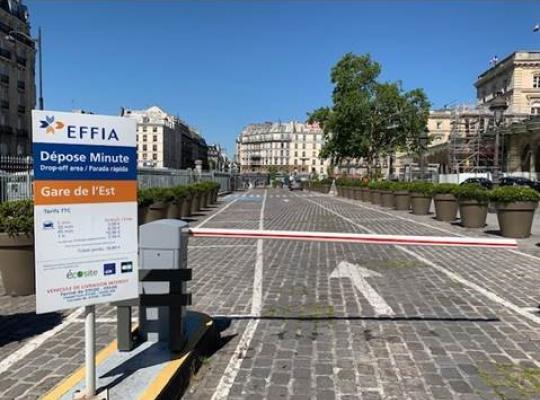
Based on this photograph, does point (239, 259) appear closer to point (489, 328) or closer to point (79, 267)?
point (489, 328)

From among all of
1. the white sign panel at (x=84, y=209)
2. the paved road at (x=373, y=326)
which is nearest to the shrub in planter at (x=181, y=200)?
the paved road at (x=373, y=326)

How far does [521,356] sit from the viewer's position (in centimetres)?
484

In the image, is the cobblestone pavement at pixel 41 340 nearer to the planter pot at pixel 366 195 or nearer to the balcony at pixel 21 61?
the planter pot at pixel 366 195

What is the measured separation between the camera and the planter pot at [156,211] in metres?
15.4


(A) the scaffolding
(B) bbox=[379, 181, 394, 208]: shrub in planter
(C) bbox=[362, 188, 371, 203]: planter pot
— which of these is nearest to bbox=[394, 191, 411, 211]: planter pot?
(B) bbox=[379, 181, 394, 208]: shrub in planter

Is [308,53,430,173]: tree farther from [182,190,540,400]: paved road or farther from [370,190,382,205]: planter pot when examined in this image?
[182,190,540,400]: paved road

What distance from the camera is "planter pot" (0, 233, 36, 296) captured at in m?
7.09

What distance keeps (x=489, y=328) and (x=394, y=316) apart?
104 cm

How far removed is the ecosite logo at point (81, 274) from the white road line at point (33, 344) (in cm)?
191

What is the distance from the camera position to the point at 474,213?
1595 centimetres

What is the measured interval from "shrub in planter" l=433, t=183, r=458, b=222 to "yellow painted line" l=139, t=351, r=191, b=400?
15.5 meters

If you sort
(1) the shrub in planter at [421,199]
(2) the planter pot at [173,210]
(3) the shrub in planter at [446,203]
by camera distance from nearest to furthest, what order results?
(2) the planter pot at [173,210]
(3) the shrub in planter at [446,203]
(1) the shrub in planter at [421,199]

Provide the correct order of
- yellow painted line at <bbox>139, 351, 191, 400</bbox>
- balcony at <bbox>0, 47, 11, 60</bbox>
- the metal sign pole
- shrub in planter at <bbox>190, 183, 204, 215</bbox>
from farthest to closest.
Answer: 1. balcony at <bbox>0, 47, 11, 60</bbox>
2. shrub in planter at <bbox>190, 183, 204, 215</bbox>
3. yellow painted line at <bbox>139, 351, 191, 400</bbox>
4. the metal sign pole

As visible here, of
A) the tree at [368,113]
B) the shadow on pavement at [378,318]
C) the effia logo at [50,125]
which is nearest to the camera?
the effia logo at [50,125]
